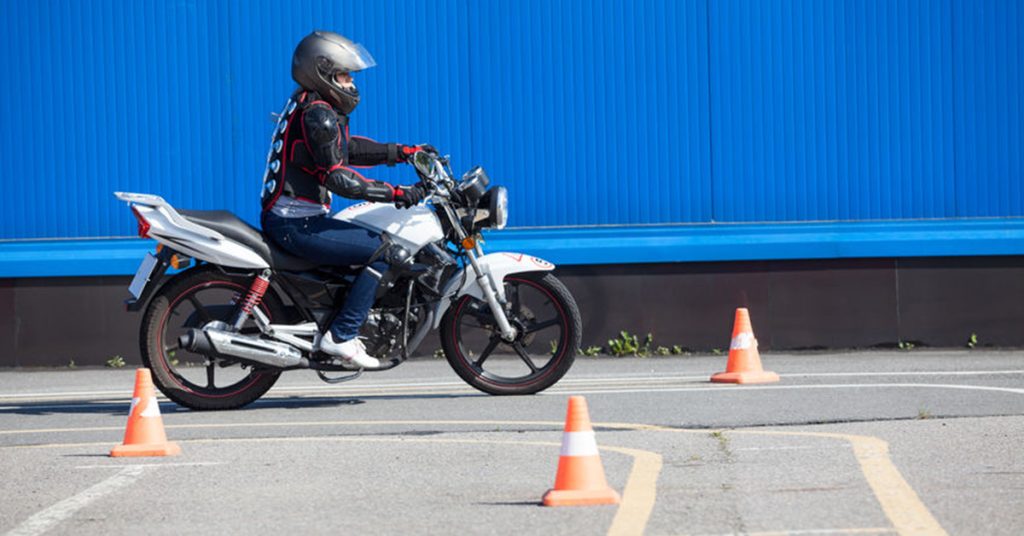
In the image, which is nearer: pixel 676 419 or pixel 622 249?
pixel 676 419

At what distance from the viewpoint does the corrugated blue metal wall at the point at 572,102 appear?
47.7 feet

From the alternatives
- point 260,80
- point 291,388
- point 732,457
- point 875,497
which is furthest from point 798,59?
point 875,497

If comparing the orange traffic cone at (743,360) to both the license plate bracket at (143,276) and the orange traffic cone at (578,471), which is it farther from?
the orange traffic cone at (578,471)

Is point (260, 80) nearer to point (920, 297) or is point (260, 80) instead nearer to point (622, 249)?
point (622, 249)

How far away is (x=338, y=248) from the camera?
981 centimetres

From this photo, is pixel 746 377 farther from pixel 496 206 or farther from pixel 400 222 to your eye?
pixel 400 222

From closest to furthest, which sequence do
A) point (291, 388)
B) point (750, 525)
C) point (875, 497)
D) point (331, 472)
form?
point (750, 525)
point (875, 497)
point (331, 472)
point (291, 388)

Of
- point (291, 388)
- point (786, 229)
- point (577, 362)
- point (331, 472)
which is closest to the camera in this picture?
point (331, 472)

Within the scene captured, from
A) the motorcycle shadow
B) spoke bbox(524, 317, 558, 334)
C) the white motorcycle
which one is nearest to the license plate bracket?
the white motorcycle

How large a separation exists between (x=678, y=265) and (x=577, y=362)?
1.34 meters

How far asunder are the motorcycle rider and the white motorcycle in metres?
0.11

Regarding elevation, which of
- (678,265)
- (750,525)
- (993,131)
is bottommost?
(750,525)

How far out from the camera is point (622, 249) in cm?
1403

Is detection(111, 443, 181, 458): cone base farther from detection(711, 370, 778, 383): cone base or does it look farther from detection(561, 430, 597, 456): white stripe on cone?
detection(711, 370, 778, 383): cone base
